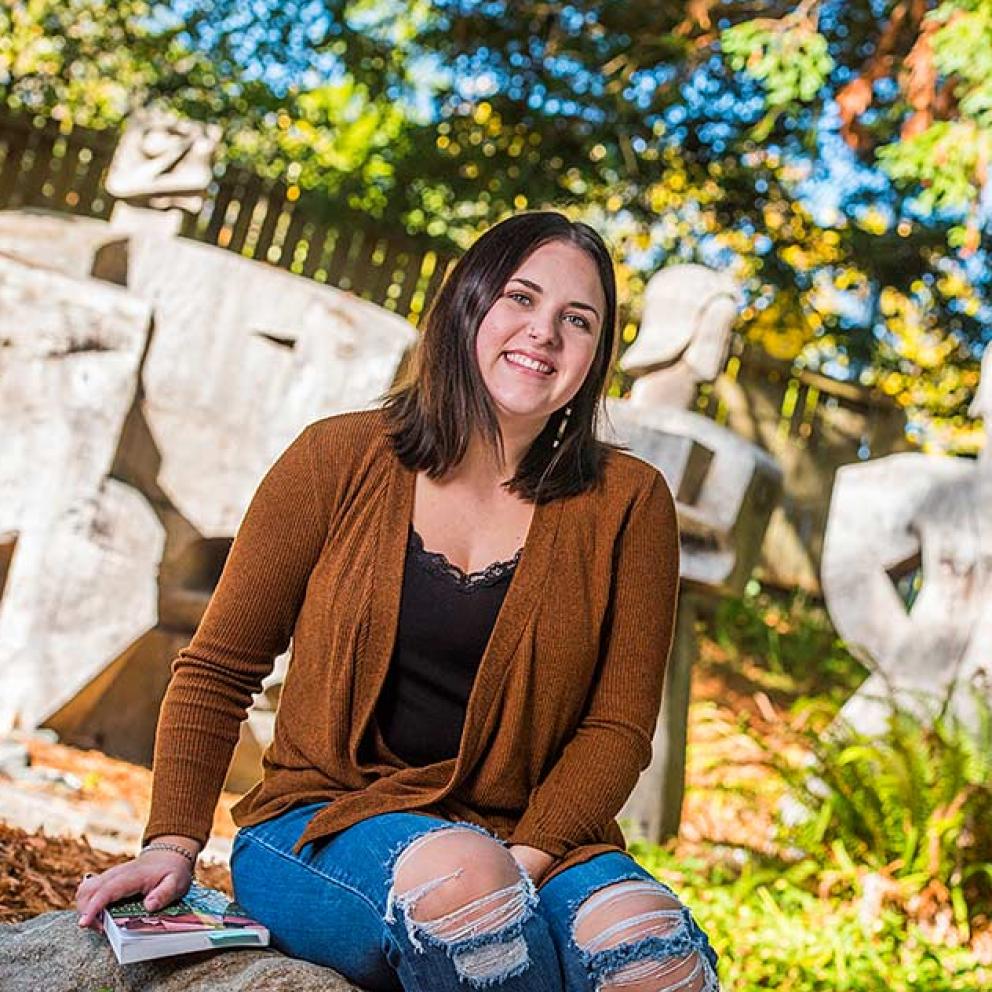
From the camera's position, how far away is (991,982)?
4227 millimetres

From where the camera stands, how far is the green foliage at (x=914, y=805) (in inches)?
186

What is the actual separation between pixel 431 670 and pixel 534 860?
0.34 m

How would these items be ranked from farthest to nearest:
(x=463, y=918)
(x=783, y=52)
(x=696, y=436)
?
(x=783, y=52) → (x=696, y=436) → (x=463, y=918)

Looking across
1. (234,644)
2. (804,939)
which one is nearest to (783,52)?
(804,939)

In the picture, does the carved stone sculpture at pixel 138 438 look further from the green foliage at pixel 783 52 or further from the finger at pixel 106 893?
the finger at pixel 106 893

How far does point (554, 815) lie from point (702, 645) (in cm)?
662

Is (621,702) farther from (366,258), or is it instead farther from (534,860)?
(366,258)

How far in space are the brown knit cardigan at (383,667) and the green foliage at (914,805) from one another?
2.83 meters

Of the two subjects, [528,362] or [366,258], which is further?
[366,258]

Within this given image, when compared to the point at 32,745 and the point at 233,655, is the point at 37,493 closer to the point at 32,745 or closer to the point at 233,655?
the point at 32,745

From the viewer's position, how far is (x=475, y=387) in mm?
2365

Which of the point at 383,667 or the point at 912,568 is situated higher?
the point at 912,568

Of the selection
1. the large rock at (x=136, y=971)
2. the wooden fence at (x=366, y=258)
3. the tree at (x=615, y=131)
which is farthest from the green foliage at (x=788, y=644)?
the large rock at (x=136, y=971)

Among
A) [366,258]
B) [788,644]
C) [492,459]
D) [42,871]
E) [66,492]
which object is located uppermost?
[366,258]
